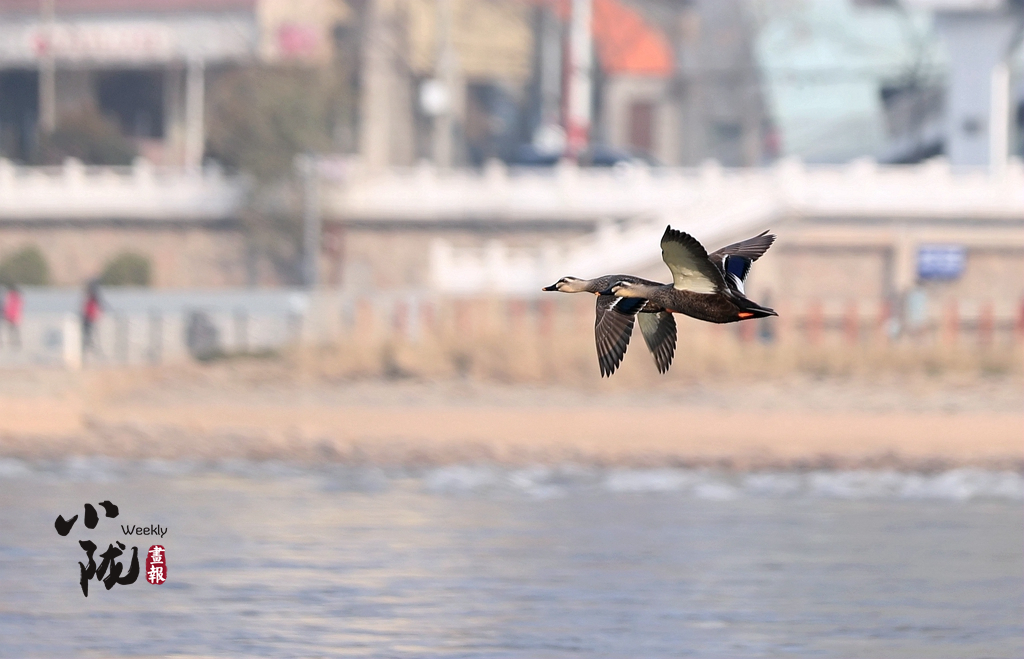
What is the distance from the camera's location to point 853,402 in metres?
33.5

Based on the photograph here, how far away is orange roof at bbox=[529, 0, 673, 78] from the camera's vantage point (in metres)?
77.4

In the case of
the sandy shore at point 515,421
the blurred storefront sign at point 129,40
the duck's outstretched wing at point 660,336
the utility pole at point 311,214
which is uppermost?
the blurred storefront sign at point 129,40

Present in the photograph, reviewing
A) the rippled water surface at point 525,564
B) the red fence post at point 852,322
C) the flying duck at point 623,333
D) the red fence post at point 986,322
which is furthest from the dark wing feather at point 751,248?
the red fence post at point 986,322

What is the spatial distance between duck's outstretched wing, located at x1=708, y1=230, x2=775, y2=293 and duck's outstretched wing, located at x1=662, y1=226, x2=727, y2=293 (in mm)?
117

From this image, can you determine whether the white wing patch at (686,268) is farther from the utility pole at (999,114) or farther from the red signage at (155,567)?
the utility pole at (999,114)

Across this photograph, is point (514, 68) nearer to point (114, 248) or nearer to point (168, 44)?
point (168, 44)

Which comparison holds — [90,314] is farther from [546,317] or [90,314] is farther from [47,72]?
[47,72]

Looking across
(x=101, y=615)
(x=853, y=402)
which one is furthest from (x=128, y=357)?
(x=101, y=615)

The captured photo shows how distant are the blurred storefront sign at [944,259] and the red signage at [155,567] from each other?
108ft

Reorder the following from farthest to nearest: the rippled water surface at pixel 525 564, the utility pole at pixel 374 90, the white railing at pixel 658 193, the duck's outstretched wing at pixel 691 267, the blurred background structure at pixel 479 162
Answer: the utility pole at pixel 374 90
the white railing at pixel 658 193
the blurred background structure at pixel 479 162
the rippled water surface at pixel 525 564
the duck's outstretched wing at pixel 691 267

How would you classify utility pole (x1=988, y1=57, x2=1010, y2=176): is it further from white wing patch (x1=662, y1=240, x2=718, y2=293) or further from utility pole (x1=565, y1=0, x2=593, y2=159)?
white wing patch (x1=662, y1=240, x2=718, y2=293)

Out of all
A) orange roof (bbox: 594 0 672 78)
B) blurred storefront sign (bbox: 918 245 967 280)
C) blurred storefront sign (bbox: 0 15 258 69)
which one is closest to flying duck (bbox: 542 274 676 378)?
blurred storefront sign (bbox: 918 245 967 280)

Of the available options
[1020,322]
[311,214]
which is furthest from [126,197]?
[1020,322]

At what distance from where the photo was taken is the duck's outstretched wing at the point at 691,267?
8633 millimetres
